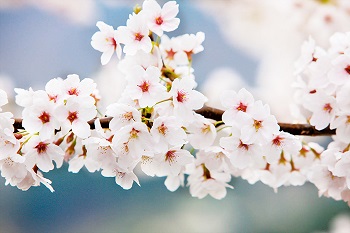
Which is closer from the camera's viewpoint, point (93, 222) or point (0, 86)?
point (0, 86)

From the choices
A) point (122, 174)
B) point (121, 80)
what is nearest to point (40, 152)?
point (122, 174)

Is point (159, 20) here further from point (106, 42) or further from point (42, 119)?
point (42, 119)

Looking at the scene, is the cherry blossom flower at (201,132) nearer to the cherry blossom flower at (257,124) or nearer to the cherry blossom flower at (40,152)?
the cherry blossom flower at (257,124)

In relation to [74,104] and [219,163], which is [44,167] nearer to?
[74,104]

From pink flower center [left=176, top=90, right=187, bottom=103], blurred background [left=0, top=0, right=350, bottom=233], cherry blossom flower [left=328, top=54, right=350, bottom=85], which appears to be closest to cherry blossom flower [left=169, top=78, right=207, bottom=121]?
pink flower center [left=176, top=90, right=187, bottom=103]

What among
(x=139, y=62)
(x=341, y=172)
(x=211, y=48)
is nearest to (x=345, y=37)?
(x=341, y=172)

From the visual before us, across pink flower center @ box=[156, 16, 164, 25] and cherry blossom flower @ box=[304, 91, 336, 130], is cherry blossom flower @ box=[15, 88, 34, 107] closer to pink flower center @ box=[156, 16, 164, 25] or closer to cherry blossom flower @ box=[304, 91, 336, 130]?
pink flower center @ box=[156, 16, 164, 25]
